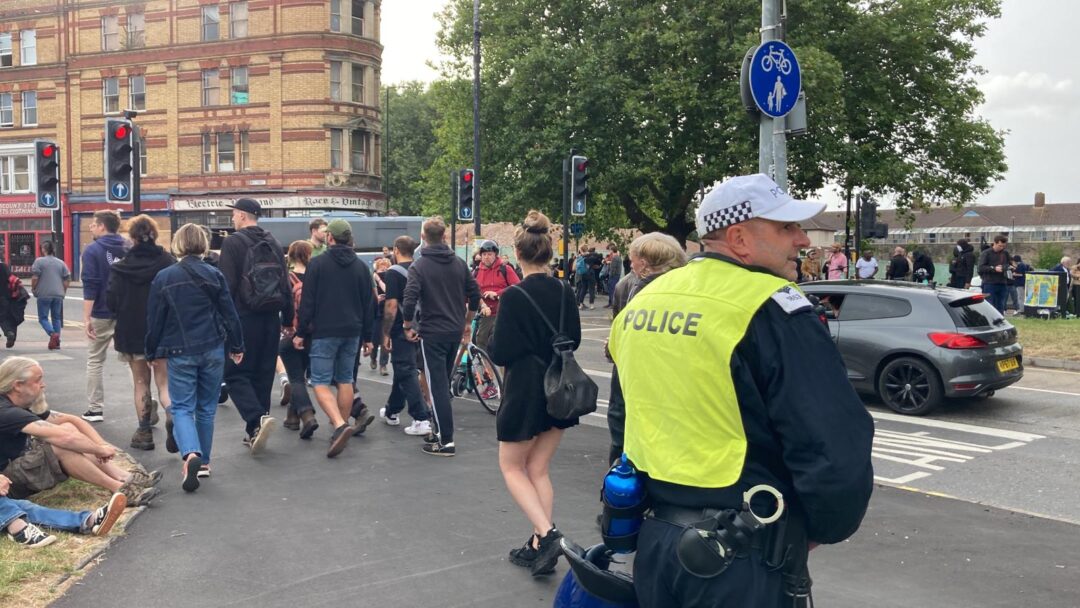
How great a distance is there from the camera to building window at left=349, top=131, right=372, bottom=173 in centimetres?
4209

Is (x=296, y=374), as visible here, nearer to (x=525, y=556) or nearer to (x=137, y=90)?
(x=525, y=556)

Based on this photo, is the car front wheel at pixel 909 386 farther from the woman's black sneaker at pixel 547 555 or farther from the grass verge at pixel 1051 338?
the woman's black sneaker at pixel 547 555

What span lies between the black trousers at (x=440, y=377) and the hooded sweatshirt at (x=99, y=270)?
3067 mm

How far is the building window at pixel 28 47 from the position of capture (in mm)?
45781

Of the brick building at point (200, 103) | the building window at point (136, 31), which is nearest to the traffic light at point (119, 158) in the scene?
the brick building at point (200, 103)

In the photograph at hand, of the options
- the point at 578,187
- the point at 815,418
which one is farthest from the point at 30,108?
the point at 815,418

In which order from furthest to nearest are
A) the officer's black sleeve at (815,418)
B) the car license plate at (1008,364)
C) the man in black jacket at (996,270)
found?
1. the man in black jacket at (996,270)
2. the car license plate at (1008,364)
3. the officer's black sleeve at (815,418)

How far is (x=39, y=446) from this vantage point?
5.73 meters

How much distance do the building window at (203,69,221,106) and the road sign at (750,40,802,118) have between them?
120ft

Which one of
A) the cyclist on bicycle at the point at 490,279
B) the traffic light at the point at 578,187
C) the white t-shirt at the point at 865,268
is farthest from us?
the white t-shirt at the point at 865,268

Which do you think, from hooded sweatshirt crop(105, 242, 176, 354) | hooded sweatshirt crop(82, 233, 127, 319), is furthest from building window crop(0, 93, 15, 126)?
hooded sweatshirt crop(105, 242, 176, 354)

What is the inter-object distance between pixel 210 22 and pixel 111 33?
5495 millimetres

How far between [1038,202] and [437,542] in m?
119

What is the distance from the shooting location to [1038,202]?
108375mm
